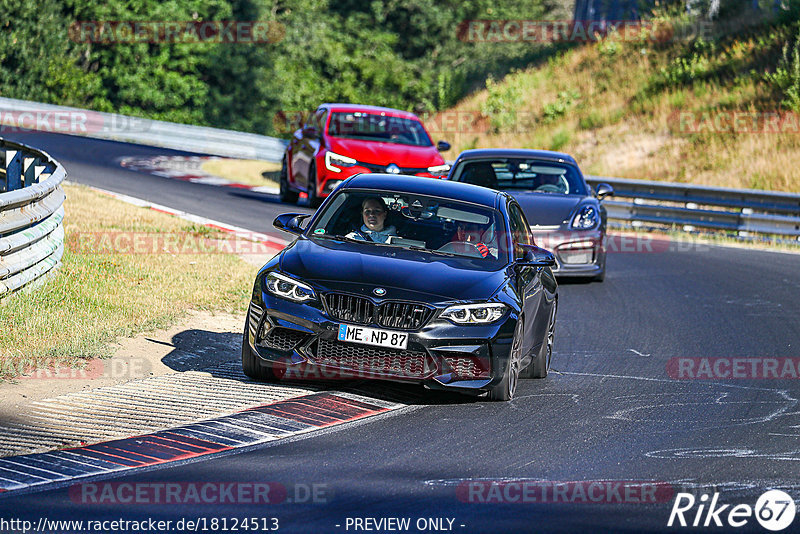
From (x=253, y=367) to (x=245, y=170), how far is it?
917 inches

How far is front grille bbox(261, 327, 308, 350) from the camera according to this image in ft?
27.3

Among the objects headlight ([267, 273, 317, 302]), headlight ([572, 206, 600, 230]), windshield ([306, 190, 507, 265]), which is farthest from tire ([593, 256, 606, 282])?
headlight ([267, 273, 317, 302])

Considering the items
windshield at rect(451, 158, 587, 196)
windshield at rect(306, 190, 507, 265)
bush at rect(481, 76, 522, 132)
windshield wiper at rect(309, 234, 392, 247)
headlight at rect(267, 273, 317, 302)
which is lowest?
bush at rect(481, 76, 522, 132)

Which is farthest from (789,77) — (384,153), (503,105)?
(384,153)

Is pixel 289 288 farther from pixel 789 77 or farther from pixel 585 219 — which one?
pixel 789 77

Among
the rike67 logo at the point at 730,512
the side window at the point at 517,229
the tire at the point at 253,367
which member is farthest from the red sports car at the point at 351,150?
the rike67 logo at the point at 730,512

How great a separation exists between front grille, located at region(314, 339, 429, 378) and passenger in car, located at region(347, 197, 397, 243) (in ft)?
4.58

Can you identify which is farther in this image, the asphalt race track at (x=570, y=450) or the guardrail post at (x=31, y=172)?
the guardrail post at (x=31, y=172)

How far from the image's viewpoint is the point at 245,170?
1246 inches

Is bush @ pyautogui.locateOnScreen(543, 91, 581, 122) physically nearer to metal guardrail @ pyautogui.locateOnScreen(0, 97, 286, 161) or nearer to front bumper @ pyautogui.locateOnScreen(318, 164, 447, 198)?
metal guardrail @ pyautogui.locateOnScreen(0, 97, 286, 161)

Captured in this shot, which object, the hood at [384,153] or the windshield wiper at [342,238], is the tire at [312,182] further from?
the windshield wiper at [342,238]

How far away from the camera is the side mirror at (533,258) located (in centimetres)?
934

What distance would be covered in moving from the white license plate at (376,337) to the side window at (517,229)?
5.66 feet

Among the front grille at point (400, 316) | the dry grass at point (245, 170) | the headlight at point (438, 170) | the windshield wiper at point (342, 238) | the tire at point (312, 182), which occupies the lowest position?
the dry grass at point (245, 170)
